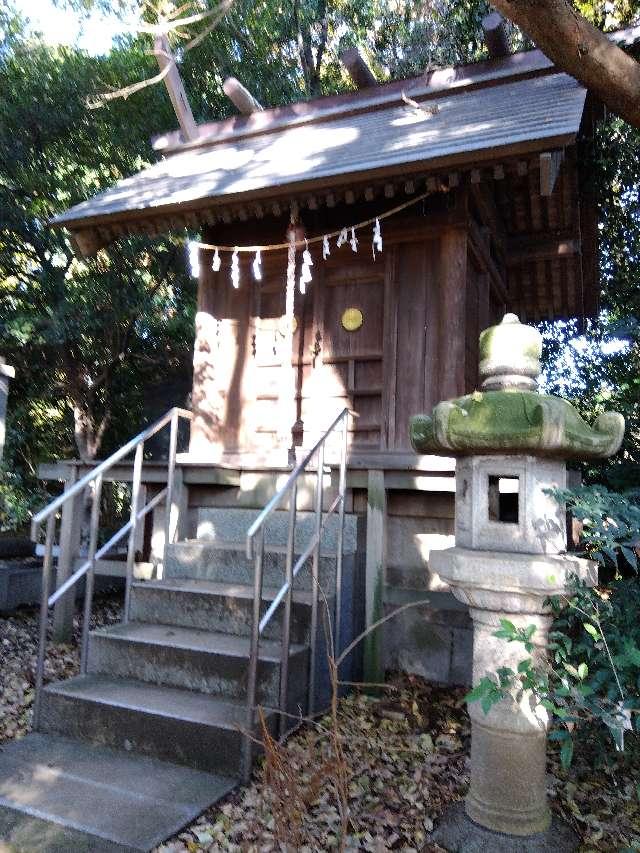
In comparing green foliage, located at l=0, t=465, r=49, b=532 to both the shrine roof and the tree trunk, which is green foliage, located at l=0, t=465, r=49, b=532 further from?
the tree trunk

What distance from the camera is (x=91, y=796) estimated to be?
2.78 meters

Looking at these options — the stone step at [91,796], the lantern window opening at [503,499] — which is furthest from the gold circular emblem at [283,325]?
the stone step at [91,796]

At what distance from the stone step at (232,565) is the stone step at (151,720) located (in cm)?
96

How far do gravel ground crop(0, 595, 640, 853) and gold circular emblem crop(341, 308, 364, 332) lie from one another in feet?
9.78

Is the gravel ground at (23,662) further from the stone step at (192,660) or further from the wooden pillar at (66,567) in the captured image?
the stone step at (192,660)

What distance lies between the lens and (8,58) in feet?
33.2

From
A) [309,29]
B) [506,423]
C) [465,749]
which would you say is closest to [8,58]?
[309,29]

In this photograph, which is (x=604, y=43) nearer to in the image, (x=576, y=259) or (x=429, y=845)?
(x=429, y=845)

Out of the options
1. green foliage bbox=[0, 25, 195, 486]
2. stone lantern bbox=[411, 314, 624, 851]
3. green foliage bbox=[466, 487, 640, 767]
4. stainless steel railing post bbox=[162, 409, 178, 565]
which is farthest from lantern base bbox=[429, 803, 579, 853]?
green foliage bbox=[0, 25, 195, 486]

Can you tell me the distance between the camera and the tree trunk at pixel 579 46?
310 centimetres

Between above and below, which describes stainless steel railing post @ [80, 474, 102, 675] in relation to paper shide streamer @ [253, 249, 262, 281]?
below

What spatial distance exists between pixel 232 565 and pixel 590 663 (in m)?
2.42

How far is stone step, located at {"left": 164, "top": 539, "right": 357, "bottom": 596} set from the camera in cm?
411

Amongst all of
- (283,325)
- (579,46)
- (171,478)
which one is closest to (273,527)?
(171,478)
